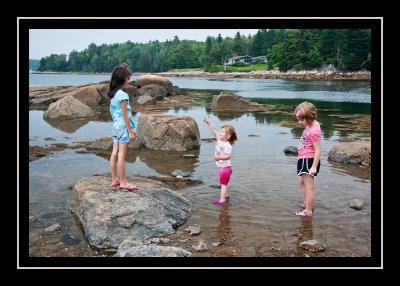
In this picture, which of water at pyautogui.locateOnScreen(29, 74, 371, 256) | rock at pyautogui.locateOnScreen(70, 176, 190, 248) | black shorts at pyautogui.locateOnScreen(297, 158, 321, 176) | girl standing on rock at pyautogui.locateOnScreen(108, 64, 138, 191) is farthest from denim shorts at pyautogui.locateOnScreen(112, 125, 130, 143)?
black shorts at pyautogui.locateOnScreen(297, 158, 321, 176)

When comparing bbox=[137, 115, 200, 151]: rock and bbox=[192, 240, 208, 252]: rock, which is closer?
bbox=[192, 240, 208, 252]: rock

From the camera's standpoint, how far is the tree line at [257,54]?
256 ft

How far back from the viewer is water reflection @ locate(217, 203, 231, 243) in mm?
5988

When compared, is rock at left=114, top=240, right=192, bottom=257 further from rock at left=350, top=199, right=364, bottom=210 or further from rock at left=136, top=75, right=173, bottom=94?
rock at left=136, top=75, right=173, bottom=94

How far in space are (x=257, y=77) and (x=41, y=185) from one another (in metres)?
90.0

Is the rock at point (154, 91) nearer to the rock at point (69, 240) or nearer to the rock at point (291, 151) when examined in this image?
the rock at point (291, 151)

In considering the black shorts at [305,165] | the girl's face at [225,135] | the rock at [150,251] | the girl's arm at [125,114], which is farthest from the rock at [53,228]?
the black shorts at [305,165]

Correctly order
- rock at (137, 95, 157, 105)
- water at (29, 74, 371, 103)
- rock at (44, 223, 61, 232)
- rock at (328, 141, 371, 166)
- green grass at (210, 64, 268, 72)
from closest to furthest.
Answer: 1. rock at (44, 223, 61, 232)
2. rock at (328, 141, 371, 166)
3. rock at (137, 95, 157, 105)
4. water at (29, 74, 371, 103)
5. green grass at (210, 64, 268, 72)

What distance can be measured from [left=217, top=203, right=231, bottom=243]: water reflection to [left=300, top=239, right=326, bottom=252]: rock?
43.6 inches

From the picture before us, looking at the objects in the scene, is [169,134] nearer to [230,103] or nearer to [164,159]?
[164,159]

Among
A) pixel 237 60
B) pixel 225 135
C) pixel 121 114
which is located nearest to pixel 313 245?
Result: pixel 225 135
